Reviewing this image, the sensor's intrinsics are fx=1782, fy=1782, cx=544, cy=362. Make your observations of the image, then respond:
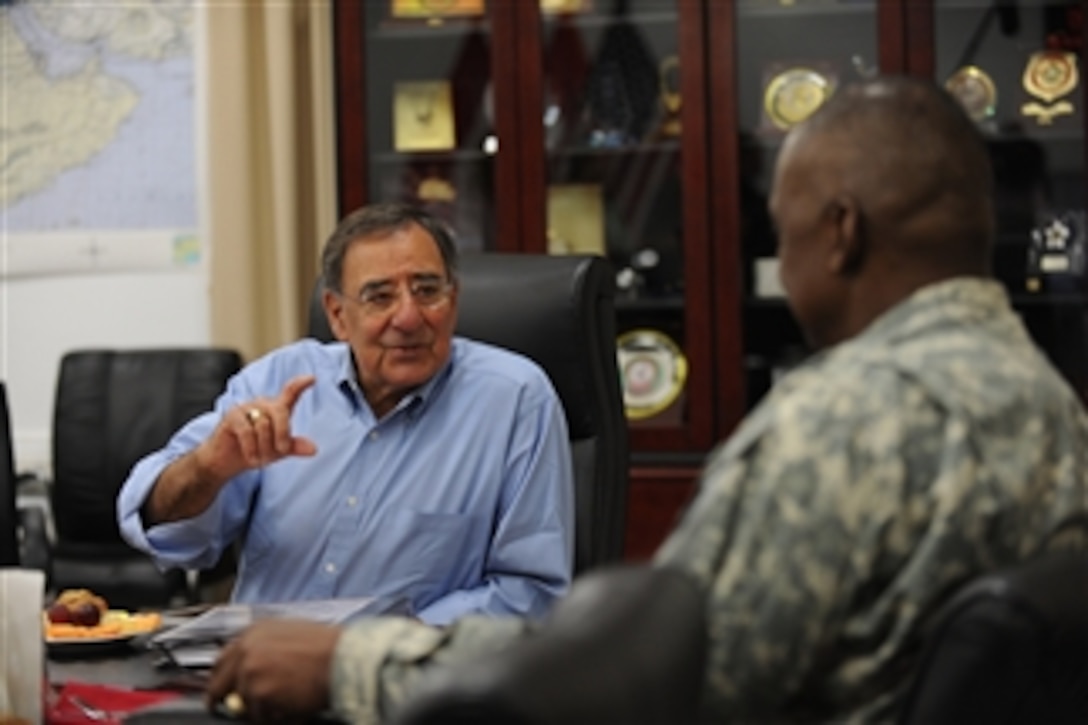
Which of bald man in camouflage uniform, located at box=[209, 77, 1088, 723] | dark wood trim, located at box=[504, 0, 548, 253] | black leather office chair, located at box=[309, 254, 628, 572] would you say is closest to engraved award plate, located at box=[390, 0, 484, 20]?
dark wood trim, located at box=[504, 0, 548, 253]

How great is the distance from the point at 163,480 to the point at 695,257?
213 cm

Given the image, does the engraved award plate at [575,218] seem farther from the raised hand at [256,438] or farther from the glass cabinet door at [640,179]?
the raised hand at [256,438]

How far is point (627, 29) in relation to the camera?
4.32 m

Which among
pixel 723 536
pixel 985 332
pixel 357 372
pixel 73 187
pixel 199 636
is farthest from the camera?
pixel 73 187

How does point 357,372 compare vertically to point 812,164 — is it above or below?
below

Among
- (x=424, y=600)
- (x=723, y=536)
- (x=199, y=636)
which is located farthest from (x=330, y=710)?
(x=424, y=600)

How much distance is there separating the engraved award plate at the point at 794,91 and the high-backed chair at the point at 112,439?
54.9 inches

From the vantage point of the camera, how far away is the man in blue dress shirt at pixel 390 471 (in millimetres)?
2316

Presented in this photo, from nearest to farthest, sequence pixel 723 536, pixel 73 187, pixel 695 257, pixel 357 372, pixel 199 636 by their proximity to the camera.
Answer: pixel 723 536, pixel 199 636, pixel 357 372, pixel 695 257, pixel 73 187

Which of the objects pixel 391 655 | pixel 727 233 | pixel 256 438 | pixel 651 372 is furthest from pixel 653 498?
pixel 391 655

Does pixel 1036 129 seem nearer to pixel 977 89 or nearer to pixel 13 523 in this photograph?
pixel 977 89

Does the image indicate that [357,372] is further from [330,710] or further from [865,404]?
[865,404]

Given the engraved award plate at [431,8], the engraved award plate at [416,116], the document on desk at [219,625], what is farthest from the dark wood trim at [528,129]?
the document on desk at [219,625]

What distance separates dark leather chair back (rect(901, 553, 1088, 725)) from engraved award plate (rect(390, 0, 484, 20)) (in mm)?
3387
